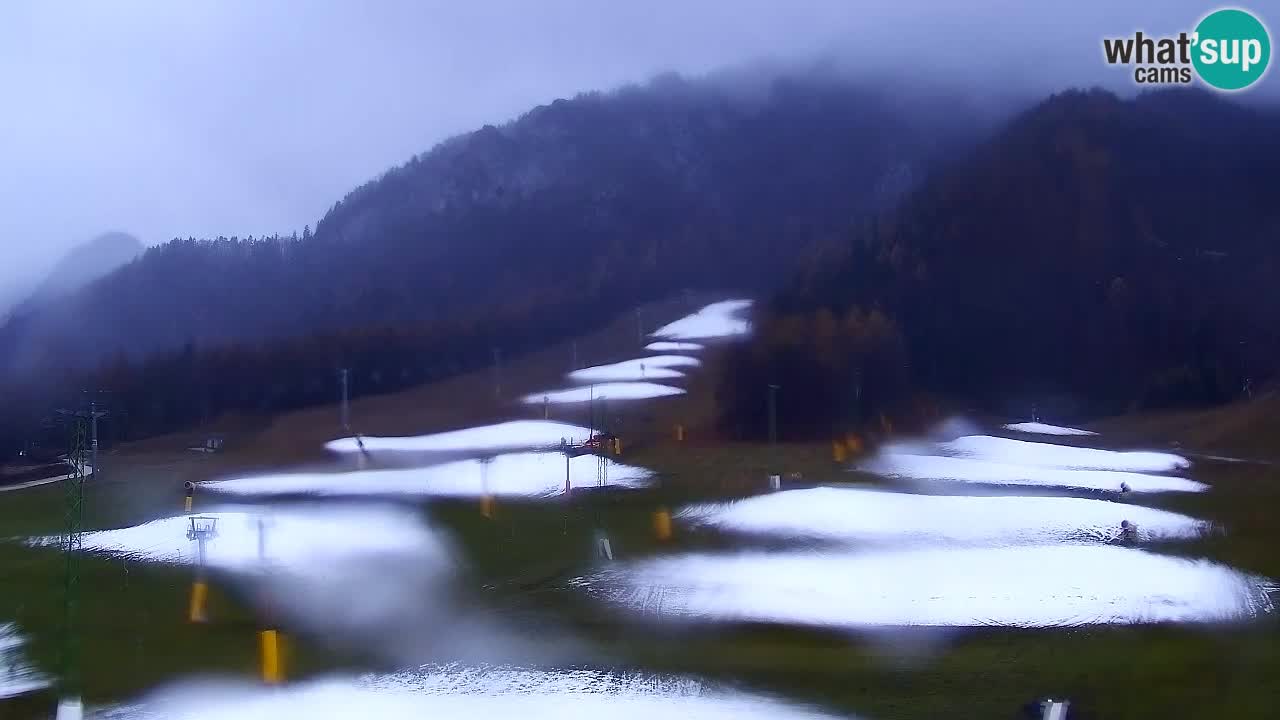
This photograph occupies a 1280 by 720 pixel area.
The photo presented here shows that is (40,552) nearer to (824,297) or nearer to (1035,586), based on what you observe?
(1035,586)

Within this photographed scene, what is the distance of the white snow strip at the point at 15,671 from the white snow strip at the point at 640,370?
31683 millimetres

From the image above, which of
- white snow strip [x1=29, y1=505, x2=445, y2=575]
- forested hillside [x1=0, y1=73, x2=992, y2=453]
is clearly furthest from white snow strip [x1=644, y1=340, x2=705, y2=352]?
white snow strip [x1=29, y1=505, x2=445, y2=575]

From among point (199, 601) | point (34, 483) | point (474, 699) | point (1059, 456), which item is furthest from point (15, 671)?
point (1059, 456)

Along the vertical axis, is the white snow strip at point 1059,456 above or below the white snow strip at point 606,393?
below

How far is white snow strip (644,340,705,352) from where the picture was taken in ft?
161

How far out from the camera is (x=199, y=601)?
585 inches

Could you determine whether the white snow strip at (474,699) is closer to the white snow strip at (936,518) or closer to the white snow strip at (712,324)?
the white snow strip at (936,518)

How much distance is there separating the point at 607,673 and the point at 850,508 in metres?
9.67

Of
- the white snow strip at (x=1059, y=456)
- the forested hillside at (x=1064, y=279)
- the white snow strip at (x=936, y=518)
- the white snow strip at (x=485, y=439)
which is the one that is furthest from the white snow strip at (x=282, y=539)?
the white snow strip at (x=1059, y=456)

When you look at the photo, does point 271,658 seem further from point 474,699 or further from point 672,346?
point 672,346

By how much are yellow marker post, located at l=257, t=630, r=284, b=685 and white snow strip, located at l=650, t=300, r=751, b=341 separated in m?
35.1

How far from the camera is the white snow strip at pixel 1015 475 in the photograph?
81.5 feet

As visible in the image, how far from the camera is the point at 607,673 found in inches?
435

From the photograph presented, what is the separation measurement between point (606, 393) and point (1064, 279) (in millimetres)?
26660
